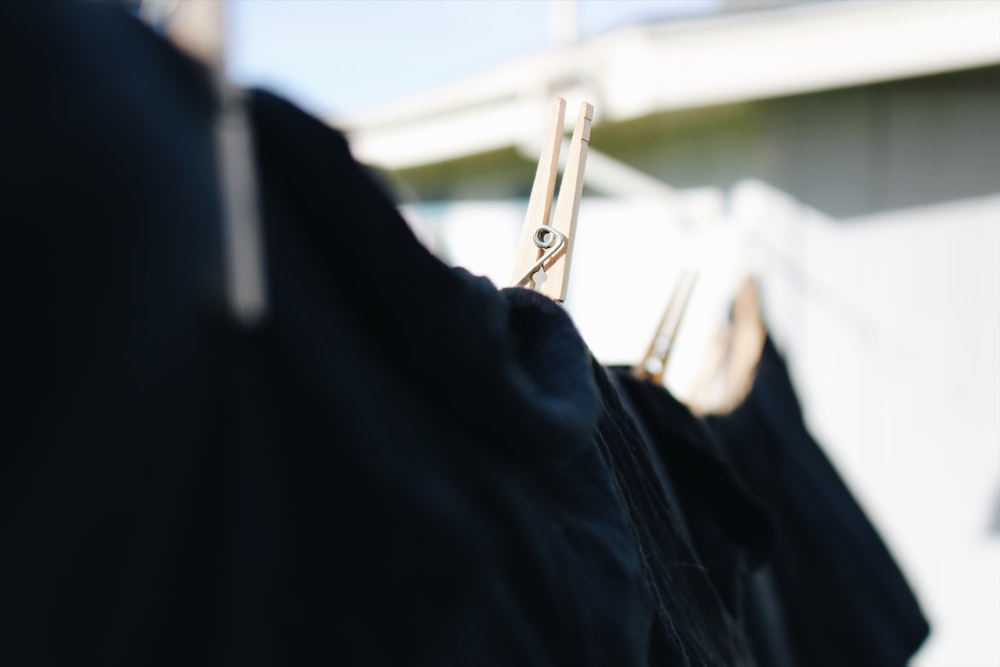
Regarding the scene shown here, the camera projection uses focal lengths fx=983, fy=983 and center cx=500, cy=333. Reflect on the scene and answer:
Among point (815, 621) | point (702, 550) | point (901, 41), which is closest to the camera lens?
point (702, 550)

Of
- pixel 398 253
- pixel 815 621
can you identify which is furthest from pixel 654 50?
pixel 398 253

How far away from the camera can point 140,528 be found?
294 millimetres

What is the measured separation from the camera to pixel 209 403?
0.31 metres

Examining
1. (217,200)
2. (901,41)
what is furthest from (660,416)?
(901,41)

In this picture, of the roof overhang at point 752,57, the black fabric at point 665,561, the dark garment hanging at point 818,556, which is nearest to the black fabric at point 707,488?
the black fabric at point 665,561

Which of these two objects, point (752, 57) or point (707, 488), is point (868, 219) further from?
point (707, 488)

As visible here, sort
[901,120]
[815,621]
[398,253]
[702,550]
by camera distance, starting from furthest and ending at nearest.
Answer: [901,120]
[815,621]
[702,550]
[398,253]

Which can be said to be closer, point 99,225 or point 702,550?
point 99,225

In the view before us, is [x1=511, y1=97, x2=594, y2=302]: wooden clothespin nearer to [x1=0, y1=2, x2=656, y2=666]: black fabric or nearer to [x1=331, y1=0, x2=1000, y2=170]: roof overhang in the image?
[x1=0, y1=2, x2=656, y2=666]: black fabric

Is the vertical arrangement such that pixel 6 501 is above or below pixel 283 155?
below

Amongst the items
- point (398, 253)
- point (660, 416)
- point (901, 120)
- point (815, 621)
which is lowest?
point (815, 621)

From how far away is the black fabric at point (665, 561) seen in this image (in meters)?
0.64

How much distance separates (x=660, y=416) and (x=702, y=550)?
0.13m

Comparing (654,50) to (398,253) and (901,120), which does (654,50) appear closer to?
(901,120)
